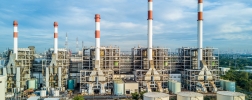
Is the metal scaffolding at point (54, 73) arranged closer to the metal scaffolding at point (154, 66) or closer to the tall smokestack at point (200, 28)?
the metal scaffolding at point (154, 66)

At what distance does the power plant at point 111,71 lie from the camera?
22.9 m

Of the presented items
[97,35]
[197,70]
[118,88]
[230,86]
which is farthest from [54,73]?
[230,86]

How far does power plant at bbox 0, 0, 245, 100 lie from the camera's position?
2294 centimetres

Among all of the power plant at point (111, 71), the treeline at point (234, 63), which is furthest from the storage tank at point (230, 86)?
the treeline at point (234, 63)

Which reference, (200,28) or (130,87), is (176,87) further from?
(200,28)

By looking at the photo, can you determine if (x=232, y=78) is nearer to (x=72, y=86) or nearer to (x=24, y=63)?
(x=72, y=86)

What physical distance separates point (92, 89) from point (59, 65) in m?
5.34

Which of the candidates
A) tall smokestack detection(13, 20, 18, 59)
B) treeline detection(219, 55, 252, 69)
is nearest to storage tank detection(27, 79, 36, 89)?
tall smokestack detection(13, 20, 18, 59)

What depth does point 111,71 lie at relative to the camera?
24.7m

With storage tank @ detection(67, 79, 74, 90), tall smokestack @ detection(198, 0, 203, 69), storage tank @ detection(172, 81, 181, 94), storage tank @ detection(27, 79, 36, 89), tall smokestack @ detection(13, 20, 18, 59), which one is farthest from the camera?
tall smokestack @ detection(198, 0, 203, 69)

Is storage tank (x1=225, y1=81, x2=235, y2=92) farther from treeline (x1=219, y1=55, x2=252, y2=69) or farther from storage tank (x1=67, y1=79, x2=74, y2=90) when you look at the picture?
treeline (x1=219, y1=55, x2=252, y2=69)

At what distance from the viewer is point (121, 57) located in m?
28.0

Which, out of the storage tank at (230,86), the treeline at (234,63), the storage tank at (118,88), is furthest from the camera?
the treeline at (234,63)

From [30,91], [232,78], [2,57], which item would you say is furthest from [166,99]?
[2,57]
